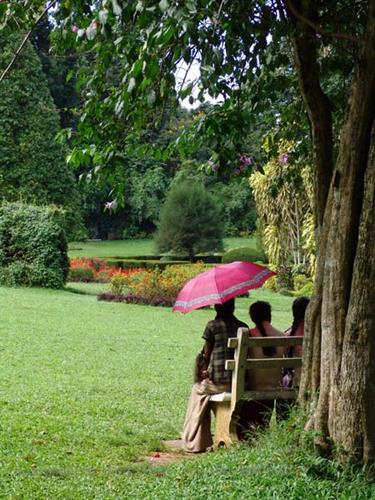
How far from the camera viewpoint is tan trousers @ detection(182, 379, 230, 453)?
686 centimetres

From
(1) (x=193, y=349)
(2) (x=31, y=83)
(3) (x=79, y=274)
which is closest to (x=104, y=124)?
(1) (x=193, y=349)

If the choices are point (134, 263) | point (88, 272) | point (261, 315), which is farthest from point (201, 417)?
point (134, 263)

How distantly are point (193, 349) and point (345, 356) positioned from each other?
8841 mm

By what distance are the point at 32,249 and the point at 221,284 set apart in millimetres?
16835

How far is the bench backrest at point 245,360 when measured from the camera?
20.7 feet

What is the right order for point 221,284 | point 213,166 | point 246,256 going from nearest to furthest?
point 221,284 → point 213,166 → point 246,256

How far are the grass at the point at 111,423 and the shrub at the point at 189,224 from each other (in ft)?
63.6

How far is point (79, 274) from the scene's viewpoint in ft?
93.4

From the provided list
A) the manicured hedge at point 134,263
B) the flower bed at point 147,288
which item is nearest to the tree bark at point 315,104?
the flower bed at point 147,288

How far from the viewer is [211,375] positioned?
22.5 feet

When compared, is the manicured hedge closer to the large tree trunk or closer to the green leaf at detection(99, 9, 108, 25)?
the large tree trunk

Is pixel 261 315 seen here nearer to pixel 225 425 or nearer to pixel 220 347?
pixel 220 347

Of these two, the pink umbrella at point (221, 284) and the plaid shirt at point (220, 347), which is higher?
the pink umbrella at point (221, 284)

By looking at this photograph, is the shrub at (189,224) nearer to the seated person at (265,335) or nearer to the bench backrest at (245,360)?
the seated person at (265,335)
